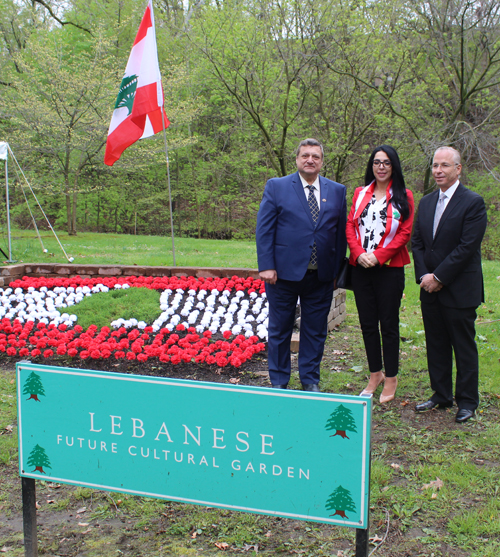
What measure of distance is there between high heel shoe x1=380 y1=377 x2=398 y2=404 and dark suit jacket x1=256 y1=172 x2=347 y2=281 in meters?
0.93

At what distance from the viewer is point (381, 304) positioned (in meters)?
3.62

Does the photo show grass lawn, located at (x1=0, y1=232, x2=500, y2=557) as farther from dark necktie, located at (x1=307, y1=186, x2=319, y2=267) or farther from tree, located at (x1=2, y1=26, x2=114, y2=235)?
tree, located at (x1=2, y1=26, x2=114, y2=235)

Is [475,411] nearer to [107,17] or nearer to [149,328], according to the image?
[149,328]

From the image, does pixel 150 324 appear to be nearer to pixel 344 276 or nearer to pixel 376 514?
pixel 344 276

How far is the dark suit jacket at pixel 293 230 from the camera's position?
354 cm

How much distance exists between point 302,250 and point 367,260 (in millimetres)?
458

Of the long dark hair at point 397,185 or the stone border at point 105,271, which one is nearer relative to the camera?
the long dark hair at point 397,185

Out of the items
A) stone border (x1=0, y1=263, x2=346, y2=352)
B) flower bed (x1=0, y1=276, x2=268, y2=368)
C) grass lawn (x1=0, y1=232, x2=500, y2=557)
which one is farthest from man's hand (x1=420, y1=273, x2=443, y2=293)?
stone border (x1=0, y1=263, x2=346, y2=352)

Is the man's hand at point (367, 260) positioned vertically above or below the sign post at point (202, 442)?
above

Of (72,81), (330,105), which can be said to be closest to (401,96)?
(330,105)

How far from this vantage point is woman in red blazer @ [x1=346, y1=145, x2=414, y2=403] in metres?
3.50

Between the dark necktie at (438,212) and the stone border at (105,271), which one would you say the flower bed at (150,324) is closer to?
the stone border at (105,271)

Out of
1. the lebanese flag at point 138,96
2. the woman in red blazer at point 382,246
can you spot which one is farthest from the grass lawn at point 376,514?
the lebanese flag at point 138,96

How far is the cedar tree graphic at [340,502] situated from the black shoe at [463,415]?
2095 millimetres
